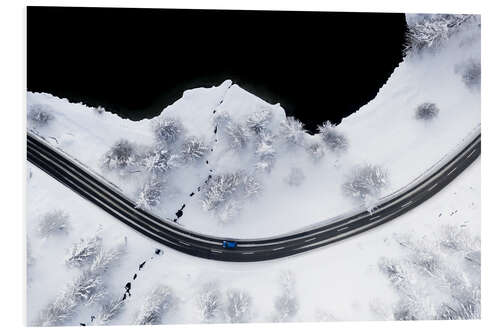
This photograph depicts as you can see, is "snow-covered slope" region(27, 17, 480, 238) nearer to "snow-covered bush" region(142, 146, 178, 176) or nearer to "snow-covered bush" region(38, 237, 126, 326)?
"snow-covered bush" region(142, 146, 178, 176)

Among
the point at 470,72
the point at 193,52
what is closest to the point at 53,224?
the point at 193,52

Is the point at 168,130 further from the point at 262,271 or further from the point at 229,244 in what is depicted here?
the point at 262,271

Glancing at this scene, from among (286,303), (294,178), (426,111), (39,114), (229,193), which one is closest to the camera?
(39,114)

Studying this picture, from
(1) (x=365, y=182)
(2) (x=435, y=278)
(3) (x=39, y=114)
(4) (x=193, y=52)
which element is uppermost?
(4) (x=193, y=52)


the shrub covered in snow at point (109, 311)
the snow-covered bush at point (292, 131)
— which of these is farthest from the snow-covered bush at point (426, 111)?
the shrub covered in snow at point (109, 311)

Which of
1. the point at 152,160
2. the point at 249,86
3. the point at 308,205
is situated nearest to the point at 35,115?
the point at 152,160

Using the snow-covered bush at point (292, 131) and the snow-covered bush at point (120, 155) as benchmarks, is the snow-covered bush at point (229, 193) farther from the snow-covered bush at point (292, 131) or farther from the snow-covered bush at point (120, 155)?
the snow-covered bush at point (120, 155)

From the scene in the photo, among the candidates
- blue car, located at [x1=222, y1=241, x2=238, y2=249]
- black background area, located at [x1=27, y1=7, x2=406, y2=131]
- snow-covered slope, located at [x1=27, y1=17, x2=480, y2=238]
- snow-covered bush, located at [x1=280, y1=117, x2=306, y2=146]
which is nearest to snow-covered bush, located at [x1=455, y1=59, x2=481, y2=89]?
snow-covered slope, located at [x1=27, y1=17, x2=480, y2=238]
